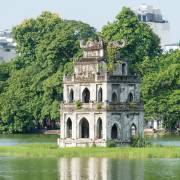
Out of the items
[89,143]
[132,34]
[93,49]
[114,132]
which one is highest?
[132,34]

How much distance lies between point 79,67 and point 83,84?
1336 millimetres

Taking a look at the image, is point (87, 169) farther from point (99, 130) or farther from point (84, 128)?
point (84, 128)

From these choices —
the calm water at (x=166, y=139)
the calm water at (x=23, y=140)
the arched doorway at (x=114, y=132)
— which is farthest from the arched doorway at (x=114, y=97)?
the calm water at (x=23, y=140)

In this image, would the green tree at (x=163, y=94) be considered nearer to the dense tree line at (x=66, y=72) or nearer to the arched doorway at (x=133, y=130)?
the dense tree line at (x=66, y=72)

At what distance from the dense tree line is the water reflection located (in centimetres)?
4225

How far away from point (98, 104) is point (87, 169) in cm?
1505

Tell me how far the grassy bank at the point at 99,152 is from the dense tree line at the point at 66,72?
1430 inches

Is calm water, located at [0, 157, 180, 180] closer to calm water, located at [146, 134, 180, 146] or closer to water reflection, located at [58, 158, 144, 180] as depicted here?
water reflection, located at [58, 158, 144, 180]

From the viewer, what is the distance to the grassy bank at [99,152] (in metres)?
77.1

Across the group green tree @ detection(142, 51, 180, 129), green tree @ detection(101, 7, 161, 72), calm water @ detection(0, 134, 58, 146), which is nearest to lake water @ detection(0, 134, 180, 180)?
calm water @ detection(0, 134, 58, 146)

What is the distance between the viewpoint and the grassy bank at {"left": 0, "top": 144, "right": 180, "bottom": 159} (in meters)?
77.1

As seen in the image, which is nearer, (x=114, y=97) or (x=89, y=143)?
(x=89, y=143)

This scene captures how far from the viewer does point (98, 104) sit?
276ft

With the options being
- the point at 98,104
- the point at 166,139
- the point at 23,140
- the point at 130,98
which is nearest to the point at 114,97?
the point at 130,98
